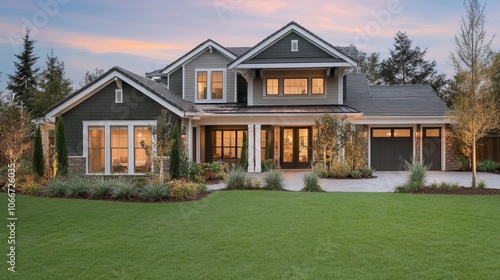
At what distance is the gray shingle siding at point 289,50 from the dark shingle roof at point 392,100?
3.47 metres

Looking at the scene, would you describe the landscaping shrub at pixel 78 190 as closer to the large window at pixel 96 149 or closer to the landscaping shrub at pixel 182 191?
the landscaping shrub at pixel 182 191

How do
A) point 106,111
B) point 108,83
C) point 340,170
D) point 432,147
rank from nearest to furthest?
point 108,83 < point 106,111 < point 340,170 < point 432,147

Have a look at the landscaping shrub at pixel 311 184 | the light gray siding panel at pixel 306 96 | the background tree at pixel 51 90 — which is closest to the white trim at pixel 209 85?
the light gray siding panel at pixel 306 96

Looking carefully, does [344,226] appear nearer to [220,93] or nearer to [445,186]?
[445,186]

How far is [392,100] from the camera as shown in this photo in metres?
22.3

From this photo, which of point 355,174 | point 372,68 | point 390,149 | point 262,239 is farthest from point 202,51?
point 372,68

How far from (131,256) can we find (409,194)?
28.8ft

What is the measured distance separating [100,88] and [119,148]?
2661 millimetres

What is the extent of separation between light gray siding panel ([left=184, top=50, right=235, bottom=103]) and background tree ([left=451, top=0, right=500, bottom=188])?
39.4 ft

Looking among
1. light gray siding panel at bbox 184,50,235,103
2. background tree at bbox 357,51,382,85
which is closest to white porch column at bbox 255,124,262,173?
light gray siding panel at bbox 184,50,235,103

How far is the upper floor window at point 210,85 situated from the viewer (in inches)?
871

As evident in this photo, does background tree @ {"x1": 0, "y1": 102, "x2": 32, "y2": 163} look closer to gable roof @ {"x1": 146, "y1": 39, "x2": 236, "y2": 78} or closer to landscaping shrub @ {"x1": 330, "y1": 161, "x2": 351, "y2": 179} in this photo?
gable roof @ {"x1": 146, "y1": 39, "x2": 236, "y2": 78}

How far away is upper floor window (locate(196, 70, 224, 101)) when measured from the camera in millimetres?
22125

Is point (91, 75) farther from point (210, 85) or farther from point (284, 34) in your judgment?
point (284, 34)
